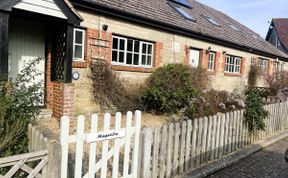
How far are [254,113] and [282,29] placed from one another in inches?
1404

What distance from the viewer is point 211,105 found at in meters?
7.86

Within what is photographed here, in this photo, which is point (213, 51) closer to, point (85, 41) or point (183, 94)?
point (183, 94)

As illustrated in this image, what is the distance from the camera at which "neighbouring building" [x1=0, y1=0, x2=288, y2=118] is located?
7293mm

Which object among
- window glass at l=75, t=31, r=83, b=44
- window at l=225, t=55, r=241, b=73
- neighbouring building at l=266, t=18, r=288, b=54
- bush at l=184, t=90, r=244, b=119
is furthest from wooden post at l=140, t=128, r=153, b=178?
neighbouring building at l=266, t=18, r=288, b=54

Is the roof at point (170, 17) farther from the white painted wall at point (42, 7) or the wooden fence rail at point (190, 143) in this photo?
the wooden fence rail at point (190, 143)

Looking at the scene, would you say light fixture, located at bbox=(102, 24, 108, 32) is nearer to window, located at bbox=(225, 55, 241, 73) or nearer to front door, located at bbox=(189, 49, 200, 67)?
front door, located at bbox=(189, 49, 200, 67)

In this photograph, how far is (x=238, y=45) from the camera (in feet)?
57.7

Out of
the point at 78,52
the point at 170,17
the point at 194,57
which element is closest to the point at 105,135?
the point at 78,52

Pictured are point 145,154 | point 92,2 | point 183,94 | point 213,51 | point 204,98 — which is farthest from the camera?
point 213,51

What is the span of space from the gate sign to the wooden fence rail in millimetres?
474

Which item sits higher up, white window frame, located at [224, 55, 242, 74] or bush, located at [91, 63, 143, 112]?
white window frame, located at [224, 55, 242, 74]

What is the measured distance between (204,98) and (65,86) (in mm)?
3773

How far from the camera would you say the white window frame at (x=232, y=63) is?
17500mm

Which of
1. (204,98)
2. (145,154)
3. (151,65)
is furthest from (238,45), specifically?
(145,154)
